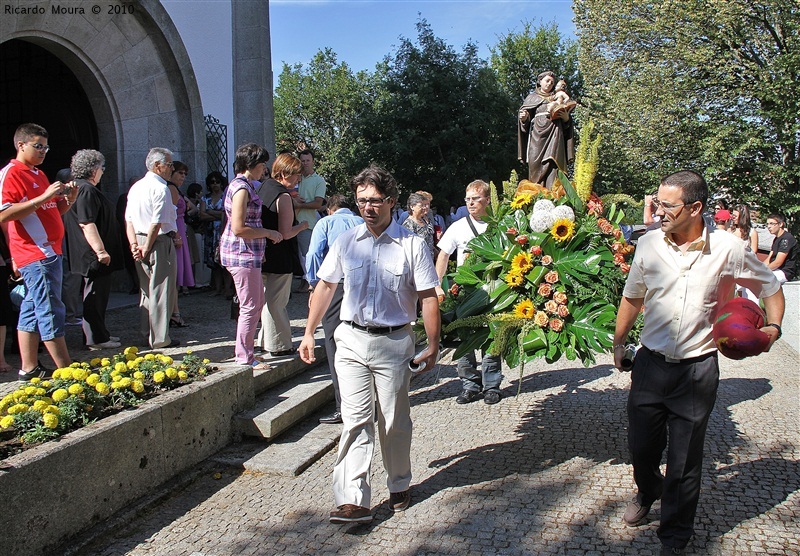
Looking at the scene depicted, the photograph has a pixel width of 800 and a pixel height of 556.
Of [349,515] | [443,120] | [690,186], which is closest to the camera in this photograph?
[690,186]

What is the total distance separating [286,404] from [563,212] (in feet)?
8.63

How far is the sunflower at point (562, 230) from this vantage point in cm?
443

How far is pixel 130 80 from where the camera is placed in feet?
31.8

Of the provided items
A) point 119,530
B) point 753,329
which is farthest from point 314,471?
point 753,329

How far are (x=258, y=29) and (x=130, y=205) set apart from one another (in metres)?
6.39

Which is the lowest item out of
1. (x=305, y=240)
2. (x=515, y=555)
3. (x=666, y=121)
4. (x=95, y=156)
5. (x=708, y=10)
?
(x=515, y=555)

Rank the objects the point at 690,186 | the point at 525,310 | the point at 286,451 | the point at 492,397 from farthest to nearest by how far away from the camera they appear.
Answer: the point at 492,397, the point at 286,451, the point at 525,310, the point at 690,186

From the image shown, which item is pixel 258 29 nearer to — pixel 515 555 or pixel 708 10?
pixel 515 555

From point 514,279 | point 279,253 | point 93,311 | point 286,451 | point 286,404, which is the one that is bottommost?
point 286,451

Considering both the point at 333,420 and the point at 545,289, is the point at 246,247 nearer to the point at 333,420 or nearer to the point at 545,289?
the point at 333,420

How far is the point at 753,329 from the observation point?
314 cm

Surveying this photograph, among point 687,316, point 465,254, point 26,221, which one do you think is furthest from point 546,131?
point 26,221

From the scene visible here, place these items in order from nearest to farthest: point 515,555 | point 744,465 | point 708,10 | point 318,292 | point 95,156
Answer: point 515,555 → point 318,292 → point 744,465 → point 95,156 → point 708,10

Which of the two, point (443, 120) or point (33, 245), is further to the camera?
point (443, 120)
